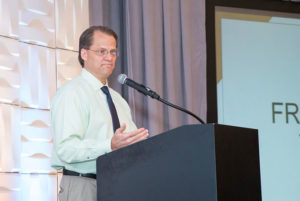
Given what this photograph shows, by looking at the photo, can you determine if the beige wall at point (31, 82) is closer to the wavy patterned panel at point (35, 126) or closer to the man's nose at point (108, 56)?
the wavy patterned panel at point (35, 126)

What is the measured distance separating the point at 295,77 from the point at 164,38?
3.99 feet

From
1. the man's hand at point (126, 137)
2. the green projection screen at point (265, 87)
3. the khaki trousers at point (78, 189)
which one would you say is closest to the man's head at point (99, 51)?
the khaki trousers at point (78, 189)

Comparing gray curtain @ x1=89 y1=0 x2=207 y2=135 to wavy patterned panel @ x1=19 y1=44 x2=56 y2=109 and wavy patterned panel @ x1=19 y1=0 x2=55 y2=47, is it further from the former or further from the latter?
wavy patterned panel @ x1=19 y1=44 x2=56 y2=109

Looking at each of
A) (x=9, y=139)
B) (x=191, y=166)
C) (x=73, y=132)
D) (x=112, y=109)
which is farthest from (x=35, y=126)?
(x=191, y=166)

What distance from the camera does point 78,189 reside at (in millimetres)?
2494

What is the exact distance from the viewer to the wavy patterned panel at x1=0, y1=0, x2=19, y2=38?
3.06 m

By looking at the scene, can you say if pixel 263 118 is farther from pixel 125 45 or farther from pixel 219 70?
pixel 125 45

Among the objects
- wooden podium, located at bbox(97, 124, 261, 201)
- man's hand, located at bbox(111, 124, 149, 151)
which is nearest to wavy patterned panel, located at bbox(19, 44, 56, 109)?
man's hand, located at bbox(111, 124, 149, 151)

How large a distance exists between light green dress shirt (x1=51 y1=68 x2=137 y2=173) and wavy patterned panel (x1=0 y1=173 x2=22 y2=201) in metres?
0.43

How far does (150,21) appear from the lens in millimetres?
3930

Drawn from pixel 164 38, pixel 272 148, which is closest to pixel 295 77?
pixel 272 148

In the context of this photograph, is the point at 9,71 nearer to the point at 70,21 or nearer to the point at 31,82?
the point at 31,82

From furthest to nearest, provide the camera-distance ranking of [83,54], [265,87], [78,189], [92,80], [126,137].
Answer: [265,87]
[83,54]
[92,80]
[78,189]
[126,137]

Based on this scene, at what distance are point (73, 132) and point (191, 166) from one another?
32.9 inches
